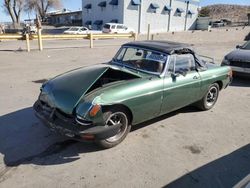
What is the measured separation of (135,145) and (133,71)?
132 centimetres

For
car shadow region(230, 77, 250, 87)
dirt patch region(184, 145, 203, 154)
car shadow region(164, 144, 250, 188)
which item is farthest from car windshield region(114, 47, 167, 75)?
car shadow region(230, 77, 250, 87)

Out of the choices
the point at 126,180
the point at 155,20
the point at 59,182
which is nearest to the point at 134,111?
the point at 126,180

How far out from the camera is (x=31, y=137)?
14.8 feet

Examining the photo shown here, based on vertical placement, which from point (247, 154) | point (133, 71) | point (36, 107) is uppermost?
point (133, 71)

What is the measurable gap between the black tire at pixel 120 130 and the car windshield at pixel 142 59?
1.07 m

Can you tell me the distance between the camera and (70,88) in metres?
4.14

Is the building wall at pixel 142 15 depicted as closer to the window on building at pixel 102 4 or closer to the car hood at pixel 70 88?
the window on building at pixel 102 4

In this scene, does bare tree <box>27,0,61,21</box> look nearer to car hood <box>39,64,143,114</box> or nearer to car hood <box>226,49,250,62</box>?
car hood <box>226,49,250,62</box>

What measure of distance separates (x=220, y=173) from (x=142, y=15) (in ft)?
133

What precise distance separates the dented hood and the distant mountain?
83464 mm

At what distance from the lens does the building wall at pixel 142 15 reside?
40000 millimetres

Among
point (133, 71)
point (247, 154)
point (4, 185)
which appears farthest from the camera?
point (133, 71)

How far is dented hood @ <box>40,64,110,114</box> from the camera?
393cm

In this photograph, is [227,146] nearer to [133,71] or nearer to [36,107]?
[133,71]
